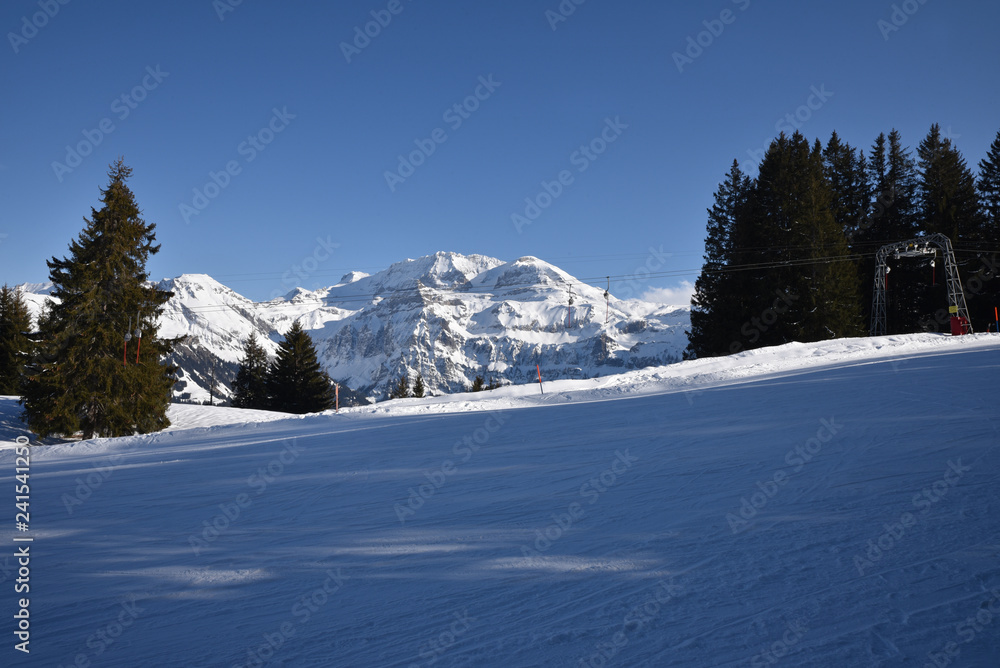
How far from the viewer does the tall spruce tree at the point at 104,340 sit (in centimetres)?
2450

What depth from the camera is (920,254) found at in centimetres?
3406

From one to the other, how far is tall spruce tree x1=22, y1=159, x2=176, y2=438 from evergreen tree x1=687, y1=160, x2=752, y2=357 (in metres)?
33.9

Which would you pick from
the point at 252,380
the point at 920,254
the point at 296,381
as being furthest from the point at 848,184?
the point at 252,380

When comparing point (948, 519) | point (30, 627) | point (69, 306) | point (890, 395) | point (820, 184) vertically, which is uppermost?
point (820, 184)

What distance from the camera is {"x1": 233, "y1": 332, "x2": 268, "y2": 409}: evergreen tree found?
155 feet

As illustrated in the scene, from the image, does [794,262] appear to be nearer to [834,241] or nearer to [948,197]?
[834,241]

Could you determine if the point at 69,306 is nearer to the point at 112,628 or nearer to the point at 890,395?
the point at 112,628

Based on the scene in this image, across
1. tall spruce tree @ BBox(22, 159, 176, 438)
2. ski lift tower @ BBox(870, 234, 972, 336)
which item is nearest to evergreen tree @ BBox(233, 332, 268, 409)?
tall spruce tree @ BBox(22, 159, 176, 438)

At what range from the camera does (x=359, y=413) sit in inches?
682

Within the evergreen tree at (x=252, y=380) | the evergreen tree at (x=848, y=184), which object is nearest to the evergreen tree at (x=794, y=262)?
the evergreen tree at (x=848, y=184)

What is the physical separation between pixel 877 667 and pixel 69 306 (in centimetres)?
3226

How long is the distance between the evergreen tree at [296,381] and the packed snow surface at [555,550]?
34.8 metres

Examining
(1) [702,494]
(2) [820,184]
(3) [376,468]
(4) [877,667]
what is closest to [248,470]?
(3) [376,468]

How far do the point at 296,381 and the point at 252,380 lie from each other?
814 centimetres
